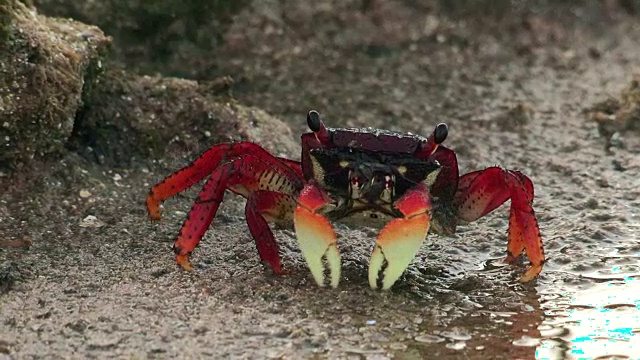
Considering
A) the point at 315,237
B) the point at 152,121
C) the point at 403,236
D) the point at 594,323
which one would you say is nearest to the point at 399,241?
the point at 403,236

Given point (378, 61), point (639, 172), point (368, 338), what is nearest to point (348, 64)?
point (378, 61)

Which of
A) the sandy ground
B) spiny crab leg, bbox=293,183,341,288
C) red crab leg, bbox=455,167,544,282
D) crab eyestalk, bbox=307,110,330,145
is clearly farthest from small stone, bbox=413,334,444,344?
crab eyestalk, bbox=307,110,330,145

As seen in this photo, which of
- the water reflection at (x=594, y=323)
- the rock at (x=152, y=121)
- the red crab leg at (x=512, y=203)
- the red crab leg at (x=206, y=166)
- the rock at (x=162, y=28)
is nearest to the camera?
the water reflection at (x=594, y=323)

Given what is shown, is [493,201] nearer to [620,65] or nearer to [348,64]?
[348,64]

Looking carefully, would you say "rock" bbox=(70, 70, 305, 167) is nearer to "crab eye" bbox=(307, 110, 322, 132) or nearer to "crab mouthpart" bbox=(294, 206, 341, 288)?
"crab eye" bbox=(307, 110, 322, 132)

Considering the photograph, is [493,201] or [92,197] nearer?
[493,201]

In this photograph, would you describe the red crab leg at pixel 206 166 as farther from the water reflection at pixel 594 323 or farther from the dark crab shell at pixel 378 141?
the water reflection at pixel 594 323

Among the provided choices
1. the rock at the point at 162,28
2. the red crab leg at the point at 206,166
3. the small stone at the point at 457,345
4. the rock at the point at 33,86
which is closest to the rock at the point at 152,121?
the rock at the point at 33,86
